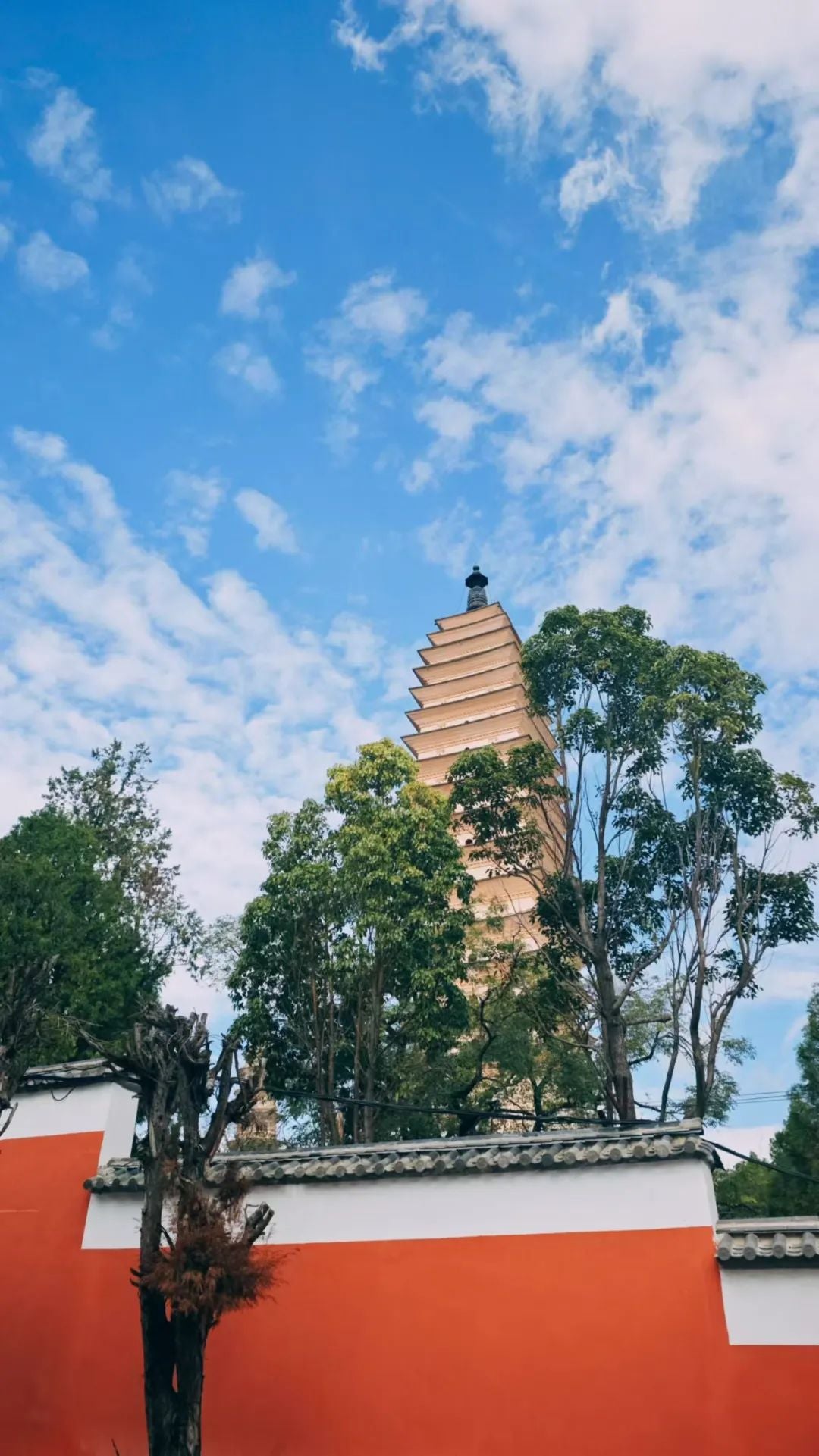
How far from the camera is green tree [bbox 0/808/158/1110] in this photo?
40.9 ft

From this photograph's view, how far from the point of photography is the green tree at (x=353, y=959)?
13.1 metres

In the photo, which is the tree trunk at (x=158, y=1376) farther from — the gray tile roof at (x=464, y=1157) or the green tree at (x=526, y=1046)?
the green tree at (x=526, y=1046)

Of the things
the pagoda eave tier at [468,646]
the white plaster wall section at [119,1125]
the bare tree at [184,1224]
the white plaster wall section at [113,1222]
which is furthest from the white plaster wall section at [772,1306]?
the pagoda eave tier at [468,646]

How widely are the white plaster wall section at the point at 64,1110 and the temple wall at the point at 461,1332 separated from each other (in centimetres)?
62

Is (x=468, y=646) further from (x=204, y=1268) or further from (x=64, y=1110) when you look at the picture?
(x=204, y=1268)

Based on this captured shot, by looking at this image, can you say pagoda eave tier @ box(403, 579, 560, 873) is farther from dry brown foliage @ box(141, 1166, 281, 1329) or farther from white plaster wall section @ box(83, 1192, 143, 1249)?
dry brown foliage @ box(141, 1166, 281, 1329)

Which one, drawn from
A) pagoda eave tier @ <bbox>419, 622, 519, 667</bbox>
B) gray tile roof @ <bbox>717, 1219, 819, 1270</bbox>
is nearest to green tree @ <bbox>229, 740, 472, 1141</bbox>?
gray tile roof @ <bbox>717, 1219, 819, 1270</bbox>

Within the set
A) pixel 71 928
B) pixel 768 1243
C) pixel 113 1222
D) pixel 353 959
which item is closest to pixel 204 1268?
pixel 113 1222

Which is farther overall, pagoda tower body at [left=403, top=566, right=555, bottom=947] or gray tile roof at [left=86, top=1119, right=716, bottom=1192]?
pagoda tower body at [left=403, top=566, right=555, bottom=947]

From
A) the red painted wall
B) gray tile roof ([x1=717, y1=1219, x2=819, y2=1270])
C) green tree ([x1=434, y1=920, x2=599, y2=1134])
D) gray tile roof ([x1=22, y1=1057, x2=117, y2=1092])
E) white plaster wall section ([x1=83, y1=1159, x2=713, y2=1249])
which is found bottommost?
the red painted wall

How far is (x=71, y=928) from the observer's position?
13227mm

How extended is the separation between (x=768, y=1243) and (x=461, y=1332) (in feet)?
6.95

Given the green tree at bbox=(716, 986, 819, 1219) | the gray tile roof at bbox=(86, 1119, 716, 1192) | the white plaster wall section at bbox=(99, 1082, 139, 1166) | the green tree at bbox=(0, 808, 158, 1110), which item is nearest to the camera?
the gray tile roof at bbox=(86, 1119, 716, 1192)

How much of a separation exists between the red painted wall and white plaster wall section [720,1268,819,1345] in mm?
67
